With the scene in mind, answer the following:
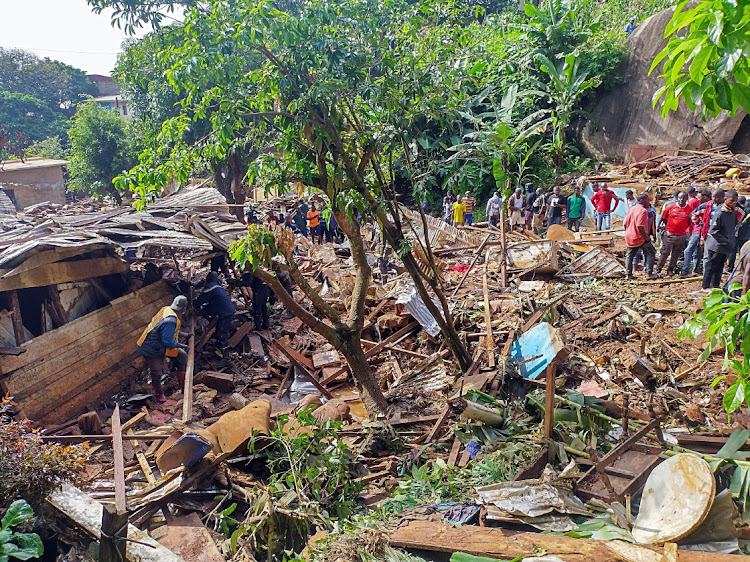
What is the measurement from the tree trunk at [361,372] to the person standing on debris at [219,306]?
3603 millimetres

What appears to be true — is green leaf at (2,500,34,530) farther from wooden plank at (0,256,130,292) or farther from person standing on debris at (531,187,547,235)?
person standing on debris at (531,187,547,235)

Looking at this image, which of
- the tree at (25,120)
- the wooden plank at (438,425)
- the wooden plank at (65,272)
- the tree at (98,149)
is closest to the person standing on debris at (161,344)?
the wooden plank at (65,272)

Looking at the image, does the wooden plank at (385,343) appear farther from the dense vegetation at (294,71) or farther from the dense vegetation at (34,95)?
the dense vegetation at (34,95)

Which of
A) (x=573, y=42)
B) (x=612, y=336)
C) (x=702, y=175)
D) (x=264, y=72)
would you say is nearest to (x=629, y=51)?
(x=573, y=42)

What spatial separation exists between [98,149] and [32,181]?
27.1ft

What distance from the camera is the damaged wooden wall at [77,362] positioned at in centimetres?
693

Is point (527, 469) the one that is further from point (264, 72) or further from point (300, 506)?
point (264, 72)

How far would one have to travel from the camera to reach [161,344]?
817 cm

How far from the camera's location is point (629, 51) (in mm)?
18812

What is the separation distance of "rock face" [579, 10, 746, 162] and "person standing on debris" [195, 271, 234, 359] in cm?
1512

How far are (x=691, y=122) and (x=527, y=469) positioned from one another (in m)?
17.0

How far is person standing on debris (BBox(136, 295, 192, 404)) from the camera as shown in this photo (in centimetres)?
807

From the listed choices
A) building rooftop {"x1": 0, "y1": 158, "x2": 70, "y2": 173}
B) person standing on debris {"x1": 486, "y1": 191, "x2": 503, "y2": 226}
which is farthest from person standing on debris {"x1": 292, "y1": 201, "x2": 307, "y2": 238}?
building rooftop {"x1": 0, "y1": 158, "x2": 70, "y2": 173}

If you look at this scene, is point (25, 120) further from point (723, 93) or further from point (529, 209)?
point (723, 93)
